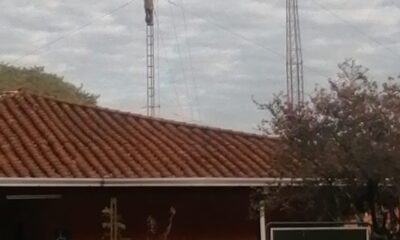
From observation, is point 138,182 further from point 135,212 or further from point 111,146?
point 111,146

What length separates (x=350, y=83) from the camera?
13.6 meters

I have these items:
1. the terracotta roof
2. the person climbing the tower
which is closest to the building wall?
the terracotta roof

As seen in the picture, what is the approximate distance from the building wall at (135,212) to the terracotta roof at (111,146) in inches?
19.5

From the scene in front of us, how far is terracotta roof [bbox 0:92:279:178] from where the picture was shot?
1719 centimetres

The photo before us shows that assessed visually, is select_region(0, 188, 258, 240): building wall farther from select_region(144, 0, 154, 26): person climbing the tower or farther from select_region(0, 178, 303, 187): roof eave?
select_region(144, 0, 154, 26): person climbing the tower

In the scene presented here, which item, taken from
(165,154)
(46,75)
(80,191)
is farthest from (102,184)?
(46,75)

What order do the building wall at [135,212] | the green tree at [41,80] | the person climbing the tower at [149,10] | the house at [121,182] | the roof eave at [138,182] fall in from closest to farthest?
the roof eave at [138,182] < the house at [121,182] < the building wall at [135,212] < the person climbing the tower at [149,10] < the green tree at [41,80]

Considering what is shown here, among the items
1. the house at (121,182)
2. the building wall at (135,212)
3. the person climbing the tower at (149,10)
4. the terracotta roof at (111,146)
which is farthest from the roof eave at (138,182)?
the person climbing the tower at (149,10)

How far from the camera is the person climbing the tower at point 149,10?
2996 centimetres

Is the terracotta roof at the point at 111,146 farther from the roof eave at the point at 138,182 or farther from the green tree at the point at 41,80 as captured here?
the green tree at the point at 41,80

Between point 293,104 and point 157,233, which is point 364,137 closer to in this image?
point 293,104

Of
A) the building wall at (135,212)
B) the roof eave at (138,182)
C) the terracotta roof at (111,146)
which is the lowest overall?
the building wall at (135,212)

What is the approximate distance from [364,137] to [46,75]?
45.5 m

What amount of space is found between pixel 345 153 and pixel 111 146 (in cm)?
720
